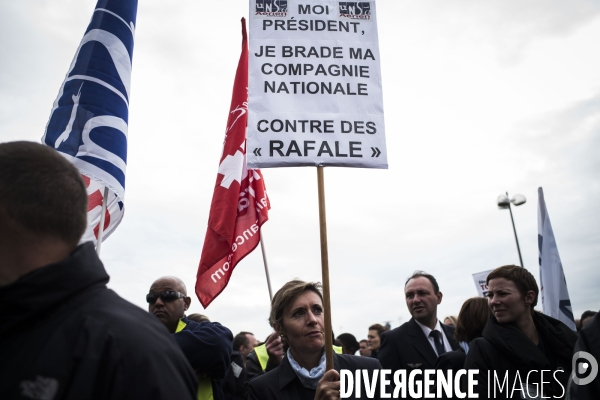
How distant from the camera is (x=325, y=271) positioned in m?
3.49

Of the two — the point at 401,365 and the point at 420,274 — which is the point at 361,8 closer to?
the point at 420,274

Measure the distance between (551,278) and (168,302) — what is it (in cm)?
538

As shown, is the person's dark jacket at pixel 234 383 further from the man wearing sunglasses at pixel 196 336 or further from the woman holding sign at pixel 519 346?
the woman holding sign at pixel 519 346

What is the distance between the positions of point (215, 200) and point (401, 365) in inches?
107

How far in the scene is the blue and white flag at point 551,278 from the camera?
22.8 ft

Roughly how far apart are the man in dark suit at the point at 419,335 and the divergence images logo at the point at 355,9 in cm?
308

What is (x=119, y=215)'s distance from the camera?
5.07 m

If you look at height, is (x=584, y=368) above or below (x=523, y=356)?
below

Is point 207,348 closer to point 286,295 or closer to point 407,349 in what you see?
point 286,295

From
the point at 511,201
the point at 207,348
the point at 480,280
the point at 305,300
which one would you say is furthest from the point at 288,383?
the point at 511,201

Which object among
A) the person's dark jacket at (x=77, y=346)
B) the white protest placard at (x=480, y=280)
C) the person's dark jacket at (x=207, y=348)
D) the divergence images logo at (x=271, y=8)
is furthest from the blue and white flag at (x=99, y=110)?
the white protest placard at (x=480, y=280)

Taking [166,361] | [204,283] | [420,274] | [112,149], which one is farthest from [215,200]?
[166,361]

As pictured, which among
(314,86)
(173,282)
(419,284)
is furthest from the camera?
(419,284)

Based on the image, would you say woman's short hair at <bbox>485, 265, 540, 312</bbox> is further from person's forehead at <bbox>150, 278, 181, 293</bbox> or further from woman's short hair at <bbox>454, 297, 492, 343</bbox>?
person's forehead at <bbox>150, 278, 181, 293</bbox>
